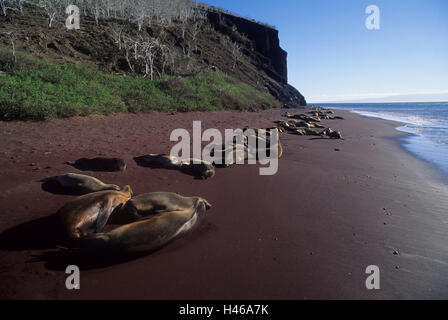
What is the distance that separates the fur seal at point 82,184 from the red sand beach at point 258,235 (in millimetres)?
191

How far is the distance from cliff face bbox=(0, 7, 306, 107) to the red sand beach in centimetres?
1551

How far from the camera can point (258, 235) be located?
2.98 meters

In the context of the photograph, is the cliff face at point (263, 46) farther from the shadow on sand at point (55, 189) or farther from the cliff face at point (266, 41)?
the shadow on sand at point (55, 189)

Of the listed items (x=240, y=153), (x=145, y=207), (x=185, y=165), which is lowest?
(x=145, y=207)

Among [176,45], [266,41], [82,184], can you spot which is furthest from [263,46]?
[82,184]

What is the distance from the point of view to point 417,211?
378 centimetres

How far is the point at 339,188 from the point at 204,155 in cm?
332

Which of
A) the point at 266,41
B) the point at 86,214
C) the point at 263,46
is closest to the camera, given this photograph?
the point at 86,214

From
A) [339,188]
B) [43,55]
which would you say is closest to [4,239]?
[339,188]

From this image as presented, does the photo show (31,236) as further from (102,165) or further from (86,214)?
(102,165)

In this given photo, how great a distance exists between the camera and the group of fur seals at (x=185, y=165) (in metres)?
4.96

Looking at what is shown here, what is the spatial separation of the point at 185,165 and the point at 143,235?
2.85 meters

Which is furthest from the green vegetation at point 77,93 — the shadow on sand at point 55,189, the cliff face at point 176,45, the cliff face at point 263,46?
the cliff face at point 263,46
